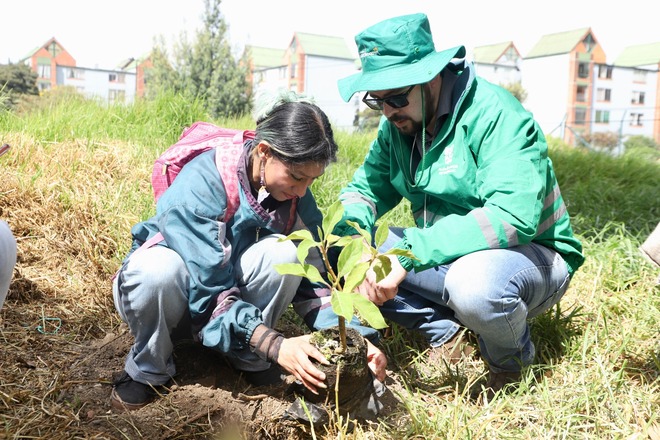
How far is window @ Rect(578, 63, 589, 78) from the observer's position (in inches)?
2019

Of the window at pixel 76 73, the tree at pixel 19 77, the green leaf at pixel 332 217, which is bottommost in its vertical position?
the green leaf at pixel 332 217

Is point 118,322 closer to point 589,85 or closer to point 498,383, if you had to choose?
point 498,383

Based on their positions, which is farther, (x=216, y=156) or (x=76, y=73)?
(x=76, y=73)

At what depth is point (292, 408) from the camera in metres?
1.79

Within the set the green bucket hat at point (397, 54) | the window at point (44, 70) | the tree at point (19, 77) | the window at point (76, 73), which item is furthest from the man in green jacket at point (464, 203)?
the window at point (76, 73)

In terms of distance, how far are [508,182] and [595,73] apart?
2201 inches

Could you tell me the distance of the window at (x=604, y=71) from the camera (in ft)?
170

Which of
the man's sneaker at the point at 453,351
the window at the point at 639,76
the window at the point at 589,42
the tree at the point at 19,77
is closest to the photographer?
the man's sneaker at the point at 453,351

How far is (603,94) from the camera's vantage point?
51219 mm

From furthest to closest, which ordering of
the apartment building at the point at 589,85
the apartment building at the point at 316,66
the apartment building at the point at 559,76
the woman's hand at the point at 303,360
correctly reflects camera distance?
the apartment building at the point at 316,66 → the apartment building at the point at 589,85 → the apartment building at the point at 559,76 → the woman's hand at the point at 303,360

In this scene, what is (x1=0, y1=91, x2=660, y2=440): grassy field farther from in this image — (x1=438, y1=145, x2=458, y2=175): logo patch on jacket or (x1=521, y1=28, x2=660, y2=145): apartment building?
(x1=521, y1=28, x2=660, y2=145): apartment building

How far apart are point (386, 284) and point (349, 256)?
15.1 inches

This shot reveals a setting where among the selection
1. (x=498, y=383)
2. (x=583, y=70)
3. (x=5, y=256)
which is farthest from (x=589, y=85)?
(x=5, y=256)

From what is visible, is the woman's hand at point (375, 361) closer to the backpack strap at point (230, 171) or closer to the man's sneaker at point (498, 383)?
the man's sneaker at point (498, 383)
